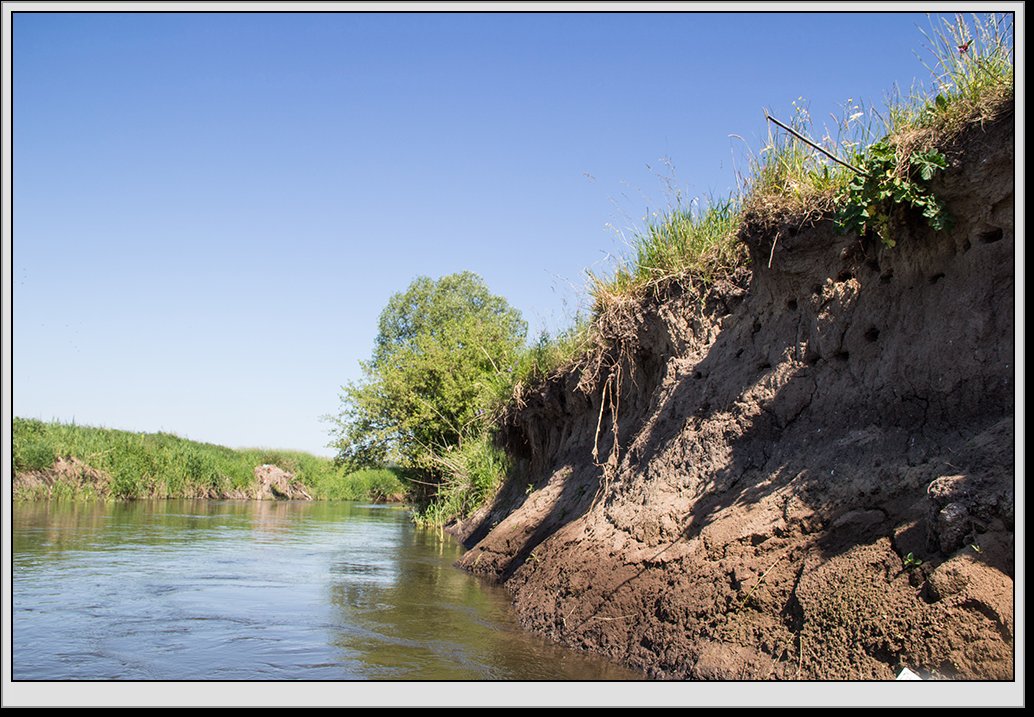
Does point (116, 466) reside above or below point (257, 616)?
above

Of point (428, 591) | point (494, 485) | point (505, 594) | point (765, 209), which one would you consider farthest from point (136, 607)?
point (494, 485)

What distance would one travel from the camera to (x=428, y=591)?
927cm

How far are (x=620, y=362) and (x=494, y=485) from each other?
8589mm

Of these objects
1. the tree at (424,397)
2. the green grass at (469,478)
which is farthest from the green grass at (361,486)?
the green grass at (469,478)

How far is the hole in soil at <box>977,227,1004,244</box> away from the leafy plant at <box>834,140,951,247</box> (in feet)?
0.71

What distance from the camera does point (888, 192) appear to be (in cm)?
525

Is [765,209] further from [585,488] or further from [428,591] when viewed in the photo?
[428,591]

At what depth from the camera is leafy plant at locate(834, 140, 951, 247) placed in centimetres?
515

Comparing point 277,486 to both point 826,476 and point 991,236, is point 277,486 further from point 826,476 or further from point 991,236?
point 991,236

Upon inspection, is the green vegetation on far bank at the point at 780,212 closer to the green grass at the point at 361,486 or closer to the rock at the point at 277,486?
the rock at the point at 277,486

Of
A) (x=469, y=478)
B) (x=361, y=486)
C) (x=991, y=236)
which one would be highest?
(x=991, y=236)

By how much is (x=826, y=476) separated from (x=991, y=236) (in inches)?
72.2

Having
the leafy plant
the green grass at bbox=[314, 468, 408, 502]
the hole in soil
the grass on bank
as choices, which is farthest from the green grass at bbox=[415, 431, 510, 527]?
the green grass at bbox=[314, 468, 408, 502]

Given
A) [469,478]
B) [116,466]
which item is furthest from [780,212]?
[116,466]
